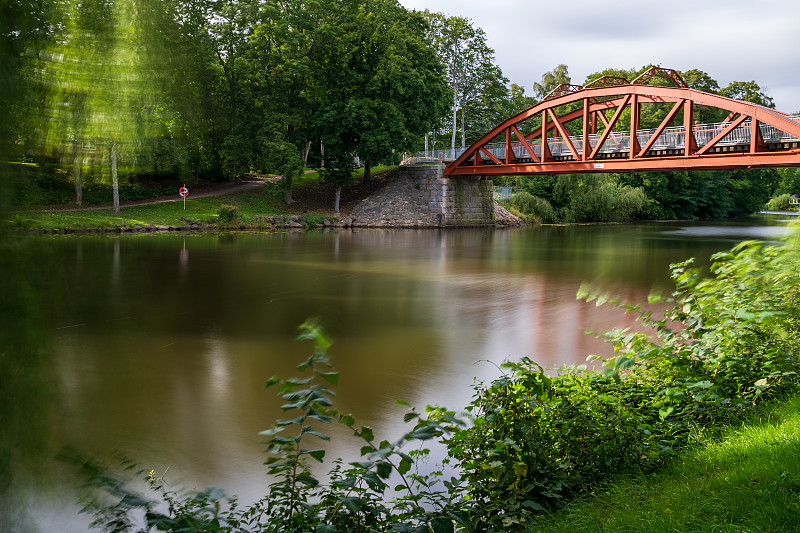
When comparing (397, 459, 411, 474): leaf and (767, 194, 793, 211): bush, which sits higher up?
(767, 194, 793, 211): bush

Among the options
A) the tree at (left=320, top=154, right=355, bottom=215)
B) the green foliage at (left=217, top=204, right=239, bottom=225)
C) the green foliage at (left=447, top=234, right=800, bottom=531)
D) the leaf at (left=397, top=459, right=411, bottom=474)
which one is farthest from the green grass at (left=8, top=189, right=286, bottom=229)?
the leaf at (left=397, top=459, right=411, bottom=474)

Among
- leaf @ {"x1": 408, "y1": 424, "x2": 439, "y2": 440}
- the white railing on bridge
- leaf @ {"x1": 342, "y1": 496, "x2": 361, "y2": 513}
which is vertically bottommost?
leaf @ {"x1": 342, "y1": 496, "x2": 361, "y2": 513}

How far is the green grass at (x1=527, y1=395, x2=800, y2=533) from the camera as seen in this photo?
3.17m

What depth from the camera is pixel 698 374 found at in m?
5.21

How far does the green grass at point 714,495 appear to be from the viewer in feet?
10.4

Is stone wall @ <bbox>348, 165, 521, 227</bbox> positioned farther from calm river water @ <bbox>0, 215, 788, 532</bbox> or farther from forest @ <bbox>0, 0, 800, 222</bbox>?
Answer: calm river water @ <bbox>0, 215, 788, 532</bbox>

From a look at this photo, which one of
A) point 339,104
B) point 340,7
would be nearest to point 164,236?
point 339,104

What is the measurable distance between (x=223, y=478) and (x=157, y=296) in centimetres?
1024

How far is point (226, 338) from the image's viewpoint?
10844mm

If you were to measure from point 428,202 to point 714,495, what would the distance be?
137ft

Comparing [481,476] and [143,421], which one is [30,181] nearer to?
[481,476]

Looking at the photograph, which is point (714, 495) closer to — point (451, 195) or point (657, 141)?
point (657, 141)

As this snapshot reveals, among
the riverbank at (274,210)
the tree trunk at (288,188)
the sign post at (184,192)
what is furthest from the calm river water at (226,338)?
the tree trunk at (288,188)

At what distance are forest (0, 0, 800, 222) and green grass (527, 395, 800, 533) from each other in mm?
2878
